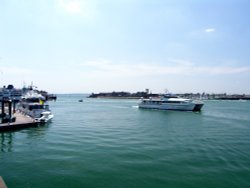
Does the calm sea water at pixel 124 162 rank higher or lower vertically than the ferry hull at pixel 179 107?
lower

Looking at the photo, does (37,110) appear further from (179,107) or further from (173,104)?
(173,104)

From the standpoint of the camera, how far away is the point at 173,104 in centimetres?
8256

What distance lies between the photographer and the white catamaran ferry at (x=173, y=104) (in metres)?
77.2

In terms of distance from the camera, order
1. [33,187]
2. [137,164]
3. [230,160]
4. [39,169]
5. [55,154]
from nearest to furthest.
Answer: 1. [33,187]
2. [39,169]
3. [137,164]
4. [230,160]
5. [55,154]

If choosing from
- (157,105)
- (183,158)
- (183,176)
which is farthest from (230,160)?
(157,105)

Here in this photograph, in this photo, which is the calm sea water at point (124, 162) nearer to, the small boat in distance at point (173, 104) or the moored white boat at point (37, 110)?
the moored white boat at point (37, 110)

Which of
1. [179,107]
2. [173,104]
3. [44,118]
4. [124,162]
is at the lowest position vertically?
[124,162]

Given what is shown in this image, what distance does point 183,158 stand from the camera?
792 inches

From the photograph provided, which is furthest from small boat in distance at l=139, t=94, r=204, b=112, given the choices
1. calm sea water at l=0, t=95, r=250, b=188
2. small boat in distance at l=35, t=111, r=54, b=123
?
small boat in distance at l=35, t=111, r=54, b=123

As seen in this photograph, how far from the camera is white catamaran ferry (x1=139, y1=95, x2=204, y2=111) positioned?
7722cm

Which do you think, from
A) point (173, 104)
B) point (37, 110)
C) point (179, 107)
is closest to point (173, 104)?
point (173, 104)

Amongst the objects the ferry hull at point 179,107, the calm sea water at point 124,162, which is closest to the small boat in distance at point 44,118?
the calm sea water at point 124,162

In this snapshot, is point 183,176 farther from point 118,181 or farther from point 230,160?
point 230,160

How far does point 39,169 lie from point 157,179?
28.4 ft
